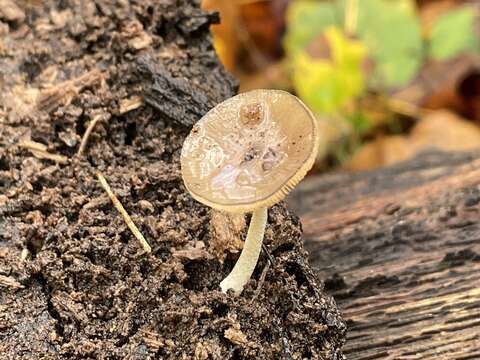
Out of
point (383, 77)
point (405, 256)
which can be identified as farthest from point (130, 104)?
point (383, 77)

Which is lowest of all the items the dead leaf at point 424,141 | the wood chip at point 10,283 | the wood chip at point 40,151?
the dead leaf at point 424,141

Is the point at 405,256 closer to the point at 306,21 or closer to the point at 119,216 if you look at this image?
the point at 119,216

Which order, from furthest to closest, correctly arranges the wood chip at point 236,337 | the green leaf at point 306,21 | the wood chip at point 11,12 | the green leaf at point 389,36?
1. the green leaf at point 306,21
2. the green leaf at point 389,36
3. the wood chip at point 11,12
4. the wood chip at point 236,337

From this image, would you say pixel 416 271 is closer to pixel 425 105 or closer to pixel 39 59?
pixel 39 59

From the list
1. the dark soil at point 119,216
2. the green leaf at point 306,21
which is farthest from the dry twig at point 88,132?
the green leaf at point 306,21

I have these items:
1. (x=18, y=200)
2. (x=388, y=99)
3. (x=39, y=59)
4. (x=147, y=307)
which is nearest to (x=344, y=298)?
(x=147, y=307)

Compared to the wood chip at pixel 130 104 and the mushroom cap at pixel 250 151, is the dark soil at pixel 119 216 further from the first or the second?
the mushroom cap at pixel 250 151

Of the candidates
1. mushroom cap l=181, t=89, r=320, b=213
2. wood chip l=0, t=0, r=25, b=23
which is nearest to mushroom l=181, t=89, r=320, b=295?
mushroom cap l=181, t=89, r=320, b=213
